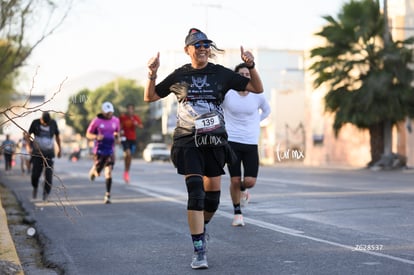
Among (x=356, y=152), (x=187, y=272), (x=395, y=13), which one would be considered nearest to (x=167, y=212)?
(x=187, y=272)

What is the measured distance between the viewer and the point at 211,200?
6848mm

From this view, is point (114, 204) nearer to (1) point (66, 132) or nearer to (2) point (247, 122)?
(2) point (247, 122)

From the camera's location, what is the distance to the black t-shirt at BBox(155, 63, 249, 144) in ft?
21.2

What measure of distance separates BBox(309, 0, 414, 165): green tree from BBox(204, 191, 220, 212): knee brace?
23.1m

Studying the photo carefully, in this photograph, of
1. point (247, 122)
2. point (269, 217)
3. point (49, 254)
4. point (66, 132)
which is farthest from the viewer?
point (66, 132)

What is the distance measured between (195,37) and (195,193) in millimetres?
1268

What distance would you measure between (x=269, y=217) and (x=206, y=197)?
10.7 feet

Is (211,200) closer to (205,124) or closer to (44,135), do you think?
(205,124)

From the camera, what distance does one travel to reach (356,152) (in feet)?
141

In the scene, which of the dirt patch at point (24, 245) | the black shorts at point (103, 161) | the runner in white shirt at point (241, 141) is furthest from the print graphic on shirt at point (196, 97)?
the black shorts at point (103, 161)

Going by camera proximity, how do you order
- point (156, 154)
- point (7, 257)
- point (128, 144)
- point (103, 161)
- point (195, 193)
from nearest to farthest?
point (195, 193), point (7, 257), point (103, 161), point (128, 144), point (156, 154)

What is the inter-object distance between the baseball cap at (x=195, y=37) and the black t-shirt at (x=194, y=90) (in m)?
0.22

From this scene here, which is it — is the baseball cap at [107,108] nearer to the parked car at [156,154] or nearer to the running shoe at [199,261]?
the running shoe at [199,261]

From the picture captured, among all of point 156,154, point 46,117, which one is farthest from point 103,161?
point 156,154
